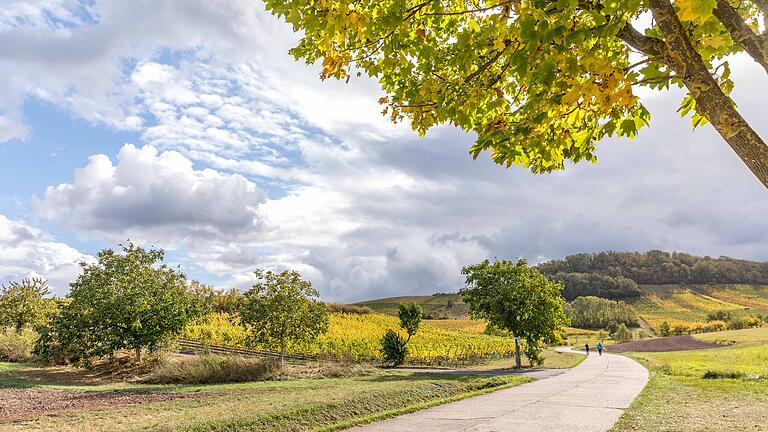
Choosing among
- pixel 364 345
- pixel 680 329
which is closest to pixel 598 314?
pixel 680 329

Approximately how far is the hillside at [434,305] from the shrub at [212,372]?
2963 inches

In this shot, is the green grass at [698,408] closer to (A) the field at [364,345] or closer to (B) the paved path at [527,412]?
(B) the paved path at [527,412]

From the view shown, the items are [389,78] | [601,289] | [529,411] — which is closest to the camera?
[389,78]

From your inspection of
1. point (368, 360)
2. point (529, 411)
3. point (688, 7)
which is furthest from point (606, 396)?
point (368, 360)

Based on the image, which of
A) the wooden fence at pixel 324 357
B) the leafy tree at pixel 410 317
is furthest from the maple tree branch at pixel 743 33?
the leafy tree at pixel 410 317

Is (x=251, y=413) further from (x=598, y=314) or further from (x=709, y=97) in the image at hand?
(x=598, y=314)

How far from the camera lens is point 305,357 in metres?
30.8

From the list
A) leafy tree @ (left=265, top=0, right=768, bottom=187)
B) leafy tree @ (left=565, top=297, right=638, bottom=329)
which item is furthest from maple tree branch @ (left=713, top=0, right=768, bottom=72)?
leafy tree @ (left=565, top=297, right=638, bottom=329)

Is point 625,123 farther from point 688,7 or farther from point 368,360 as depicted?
point 368,360

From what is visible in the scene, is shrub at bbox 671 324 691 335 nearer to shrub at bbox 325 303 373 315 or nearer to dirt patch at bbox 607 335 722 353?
dirt patch at bbox 607 335 722 353

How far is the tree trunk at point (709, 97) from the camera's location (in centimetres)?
391

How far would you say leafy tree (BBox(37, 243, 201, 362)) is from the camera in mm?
23781

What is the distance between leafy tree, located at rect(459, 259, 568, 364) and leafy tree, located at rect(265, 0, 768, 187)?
2427 cm

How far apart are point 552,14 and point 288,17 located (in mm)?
2450
